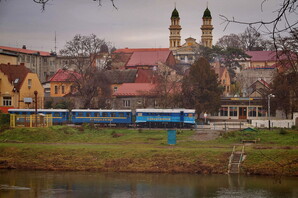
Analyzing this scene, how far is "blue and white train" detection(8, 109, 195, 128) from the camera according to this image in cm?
6144

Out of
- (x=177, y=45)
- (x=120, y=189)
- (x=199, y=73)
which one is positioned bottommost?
(x=120, y=189)

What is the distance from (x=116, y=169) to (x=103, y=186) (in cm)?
720

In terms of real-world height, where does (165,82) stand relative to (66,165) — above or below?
above

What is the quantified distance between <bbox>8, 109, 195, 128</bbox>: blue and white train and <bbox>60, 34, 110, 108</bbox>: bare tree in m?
8.19

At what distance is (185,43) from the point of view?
17550 centimetres

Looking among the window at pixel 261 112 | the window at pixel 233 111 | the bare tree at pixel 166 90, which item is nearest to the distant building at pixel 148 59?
the bare tree at pixel 166 90

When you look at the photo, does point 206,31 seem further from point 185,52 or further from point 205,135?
point 205,135

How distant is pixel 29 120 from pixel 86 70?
16.8m

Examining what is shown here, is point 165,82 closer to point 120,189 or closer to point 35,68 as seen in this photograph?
point 120,189

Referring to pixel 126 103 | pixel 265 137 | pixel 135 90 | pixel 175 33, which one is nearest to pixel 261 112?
pixel 135 90

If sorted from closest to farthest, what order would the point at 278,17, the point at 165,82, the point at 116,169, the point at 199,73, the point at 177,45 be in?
the point at 278,17 < the point at 116,169 < the point at 199,73 < the point at 165,82 < the point at 177,45

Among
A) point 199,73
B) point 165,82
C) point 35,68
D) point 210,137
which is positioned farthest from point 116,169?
point 35,68

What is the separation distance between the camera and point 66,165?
4366cm

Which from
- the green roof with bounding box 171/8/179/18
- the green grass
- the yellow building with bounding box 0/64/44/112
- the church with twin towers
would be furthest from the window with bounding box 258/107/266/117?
the green roof with bounding box 171/8/179/18
